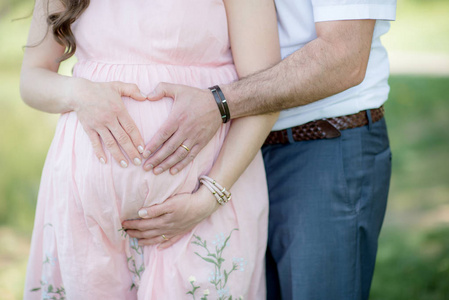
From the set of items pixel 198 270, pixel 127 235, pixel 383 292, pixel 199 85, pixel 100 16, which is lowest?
pixel 383 292

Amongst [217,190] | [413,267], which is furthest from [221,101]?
[413,267]

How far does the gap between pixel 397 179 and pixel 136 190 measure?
5.02 m

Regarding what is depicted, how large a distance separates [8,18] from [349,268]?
7776 mm

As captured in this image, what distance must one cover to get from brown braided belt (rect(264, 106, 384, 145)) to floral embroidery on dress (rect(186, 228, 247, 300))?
53 cm

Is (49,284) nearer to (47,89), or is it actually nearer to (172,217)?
(172,217)

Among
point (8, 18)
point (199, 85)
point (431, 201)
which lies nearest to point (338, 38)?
point (199, 85)

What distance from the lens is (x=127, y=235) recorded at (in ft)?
5.70

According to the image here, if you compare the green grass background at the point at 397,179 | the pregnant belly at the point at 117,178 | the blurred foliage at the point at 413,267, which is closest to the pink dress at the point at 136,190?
A: the pregnant belly at the point at 117,178

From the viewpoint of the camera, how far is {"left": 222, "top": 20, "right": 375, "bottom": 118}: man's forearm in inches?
68.4

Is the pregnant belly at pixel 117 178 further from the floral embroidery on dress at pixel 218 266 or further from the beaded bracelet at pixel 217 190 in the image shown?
the floral embroidery on dress at pixel 218 266

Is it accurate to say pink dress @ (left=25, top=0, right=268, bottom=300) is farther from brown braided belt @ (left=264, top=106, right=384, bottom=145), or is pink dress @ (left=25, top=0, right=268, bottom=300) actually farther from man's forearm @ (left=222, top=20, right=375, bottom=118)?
brown braided belt @ (left=264, top=106, right=384, bottom=145)

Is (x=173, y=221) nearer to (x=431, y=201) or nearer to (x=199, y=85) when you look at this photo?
(x=199, y=85)

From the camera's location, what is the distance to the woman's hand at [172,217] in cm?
165

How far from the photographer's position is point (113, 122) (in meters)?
1.62
